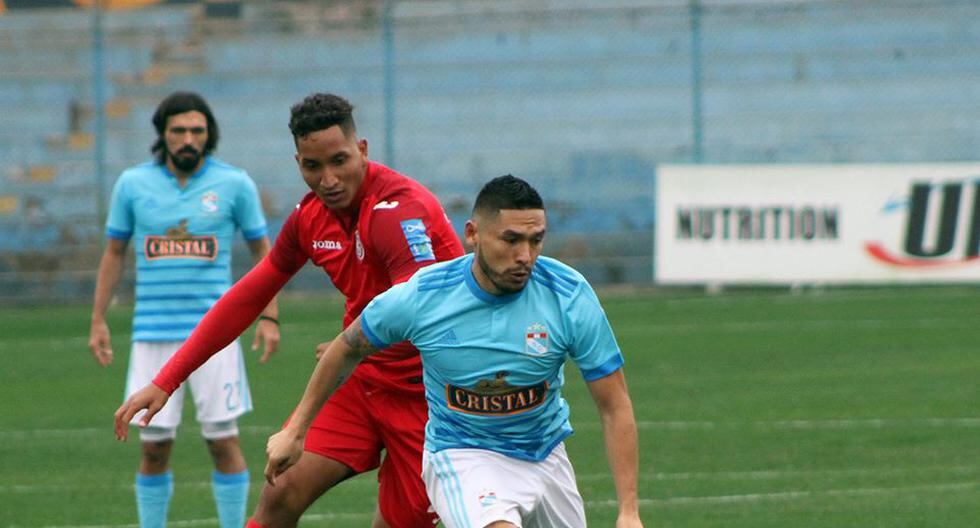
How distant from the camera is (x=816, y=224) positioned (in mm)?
20844

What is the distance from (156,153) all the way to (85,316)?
13.0m

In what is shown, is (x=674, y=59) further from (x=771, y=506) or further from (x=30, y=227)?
(x=771, y=506)

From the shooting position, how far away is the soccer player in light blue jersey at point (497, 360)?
545cm

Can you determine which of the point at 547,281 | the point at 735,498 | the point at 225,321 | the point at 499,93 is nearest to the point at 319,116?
the point at 225,321

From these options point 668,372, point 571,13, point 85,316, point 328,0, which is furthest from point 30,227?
point 668,372

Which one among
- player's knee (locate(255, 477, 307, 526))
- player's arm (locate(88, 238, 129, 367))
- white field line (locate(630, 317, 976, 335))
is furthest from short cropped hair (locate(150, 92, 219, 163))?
white field line (locate(630, 317, 976, 335))

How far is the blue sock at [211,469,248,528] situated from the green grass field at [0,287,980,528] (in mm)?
372

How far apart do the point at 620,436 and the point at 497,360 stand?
1.69 feet

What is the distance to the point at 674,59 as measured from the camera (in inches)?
976

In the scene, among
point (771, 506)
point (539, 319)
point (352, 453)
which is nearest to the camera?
point (539, 319)

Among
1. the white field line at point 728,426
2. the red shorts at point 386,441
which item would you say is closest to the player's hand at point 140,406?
the red shorts at point 386,441

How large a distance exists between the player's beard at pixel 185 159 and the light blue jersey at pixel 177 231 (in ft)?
0.27

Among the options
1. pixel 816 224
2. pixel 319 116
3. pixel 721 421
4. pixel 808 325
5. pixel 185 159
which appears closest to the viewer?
pixel 319 116

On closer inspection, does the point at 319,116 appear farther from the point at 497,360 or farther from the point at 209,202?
the point at 209,202
